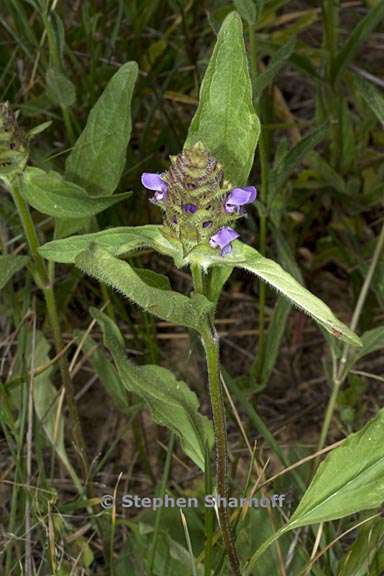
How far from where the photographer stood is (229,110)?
72.4 inches

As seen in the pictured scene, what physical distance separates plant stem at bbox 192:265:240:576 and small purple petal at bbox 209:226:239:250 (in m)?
0.10

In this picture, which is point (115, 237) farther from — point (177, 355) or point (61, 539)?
point (177, 355)

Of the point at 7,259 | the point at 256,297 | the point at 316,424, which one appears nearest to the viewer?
the point at 7,259

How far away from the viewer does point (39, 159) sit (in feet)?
8.18

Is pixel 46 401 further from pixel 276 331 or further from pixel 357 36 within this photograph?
pixel 357 36

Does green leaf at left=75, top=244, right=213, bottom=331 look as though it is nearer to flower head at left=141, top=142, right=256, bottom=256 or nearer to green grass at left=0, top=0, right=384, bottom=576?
flower head at left=141, top=142, right=256, bottom=256

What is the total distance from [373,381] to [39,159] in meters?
1.29

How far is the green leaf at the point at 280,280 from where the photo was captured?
1.53m

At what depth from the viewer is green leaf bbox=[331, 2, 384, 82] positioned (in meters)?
2.61

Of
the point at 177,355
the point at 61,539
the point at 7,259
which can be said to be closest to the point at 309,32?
the point at 177,355

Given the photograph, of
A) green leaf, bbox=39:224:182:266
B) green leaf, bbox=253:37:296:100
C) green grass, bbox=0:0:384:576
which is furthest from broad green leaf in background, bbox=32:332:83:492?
green leaf, bbox=253:37:296:100

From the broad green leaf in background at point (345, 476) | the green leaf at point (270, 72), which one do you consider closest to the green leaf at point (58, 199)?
the green leaf at point (270, 72)

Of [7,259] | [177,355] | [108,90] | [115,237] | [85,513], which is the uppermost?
[108,90]

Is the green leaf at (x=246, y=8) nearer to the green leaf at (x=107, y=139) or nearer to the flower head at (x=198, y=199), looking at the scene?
the green leaf at (x=107, y=139)
